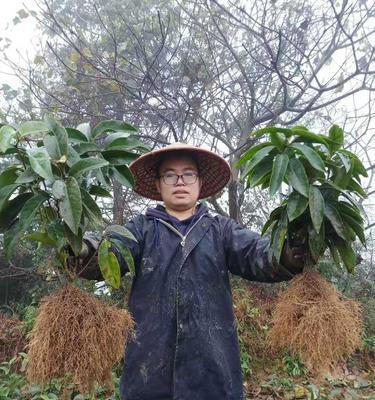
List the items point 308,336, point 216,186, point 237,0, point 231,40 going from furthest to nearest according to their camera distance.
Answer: point 231,40
point 237,0
point 216,186
point 308,336

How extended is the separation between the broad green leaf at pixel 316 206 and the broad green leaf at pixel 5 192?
3.53 ft

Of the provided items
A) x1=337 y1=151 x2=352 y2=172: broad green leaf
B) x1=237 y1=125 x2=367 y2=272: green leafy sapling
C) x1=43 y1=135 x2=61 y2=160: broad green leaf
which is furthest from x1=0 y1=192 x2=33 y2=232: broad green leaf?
x1=337 y1=151 x2=352 y2=172: broad green leaf

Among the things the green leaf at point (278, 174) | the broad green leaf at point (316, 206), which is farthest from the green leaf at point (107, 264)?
the broad green leaf at point (316, 206)

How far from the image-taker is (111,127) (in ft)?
6.29

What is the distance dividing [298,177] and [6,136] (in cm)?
107

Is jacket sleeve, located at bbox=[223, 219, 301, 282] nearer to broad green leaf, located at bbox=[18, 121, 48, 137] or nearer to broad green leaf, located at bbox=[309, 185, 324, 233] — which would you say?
broad green leaf, located at bbox=[309, 185, 324, 233]

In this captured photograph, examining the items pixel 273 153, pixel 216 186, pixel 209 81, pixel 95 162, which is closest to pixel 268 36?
pixel 209 81

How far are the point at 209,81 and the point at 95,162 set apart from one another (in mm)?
3097

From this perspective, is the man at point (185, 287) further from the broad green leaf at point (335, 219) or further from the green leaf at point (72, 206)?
the green leaf at point (72, 206)

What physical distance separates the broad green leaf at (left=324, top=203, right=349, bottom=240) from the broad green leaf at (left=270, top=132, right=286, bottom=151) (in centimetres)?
30

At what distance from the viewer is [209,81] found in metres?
4.37

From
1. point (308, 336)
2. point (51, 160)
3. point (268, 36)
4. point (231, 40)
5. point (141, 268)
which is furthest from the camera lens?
point (231, 40)

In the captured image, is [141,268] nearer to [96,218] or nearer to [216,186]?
[96,218]

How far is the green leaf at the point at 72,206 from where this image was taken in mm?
1402
